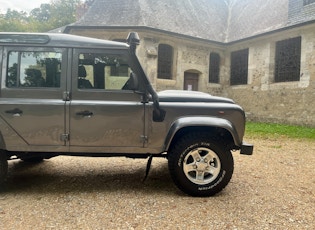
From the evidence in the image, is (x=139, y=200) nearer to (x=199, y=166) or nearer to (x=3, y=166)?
(x=199, y=166)

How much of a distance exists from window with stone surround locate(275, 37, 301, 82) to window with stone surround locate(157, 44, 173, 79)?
637 centimetres

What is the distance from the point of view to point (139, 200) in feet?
11.1

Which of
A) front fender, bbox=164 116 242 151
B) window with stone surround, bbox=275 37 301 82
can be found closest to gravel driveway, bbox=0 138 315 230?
front fender, bbox=164 116 242 151

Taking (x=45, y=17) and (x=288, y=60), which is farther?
(x=45, y=17)

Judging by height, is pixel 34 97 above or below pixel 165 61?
below

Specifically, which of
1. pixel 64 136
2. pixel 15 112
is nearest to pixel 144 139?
pixel 64 136

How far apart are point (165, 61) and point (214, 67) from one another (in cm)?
393

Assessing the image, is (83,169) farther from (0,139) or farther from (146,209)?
(146,209)

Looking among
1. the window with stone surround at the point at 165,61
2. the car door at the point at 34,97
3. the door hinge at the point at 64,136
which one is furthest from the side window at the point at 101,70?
the window with stone surround at the point at 165,61

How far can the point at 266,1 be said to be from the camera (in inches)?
721

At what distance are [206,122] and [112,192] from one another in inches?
61.9

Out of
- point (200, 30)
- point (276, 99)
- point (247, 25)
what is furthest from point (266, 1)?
point (276, 99)

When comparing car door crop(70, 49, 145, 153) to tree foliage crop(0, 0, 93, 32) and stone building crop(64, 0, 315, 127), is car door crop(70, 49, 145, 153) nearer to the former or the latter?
stone building crop(64, 0, 315, 127)

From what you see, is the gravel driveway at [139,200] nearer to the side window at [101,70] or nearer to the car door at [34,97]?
the car door at [34,97]
